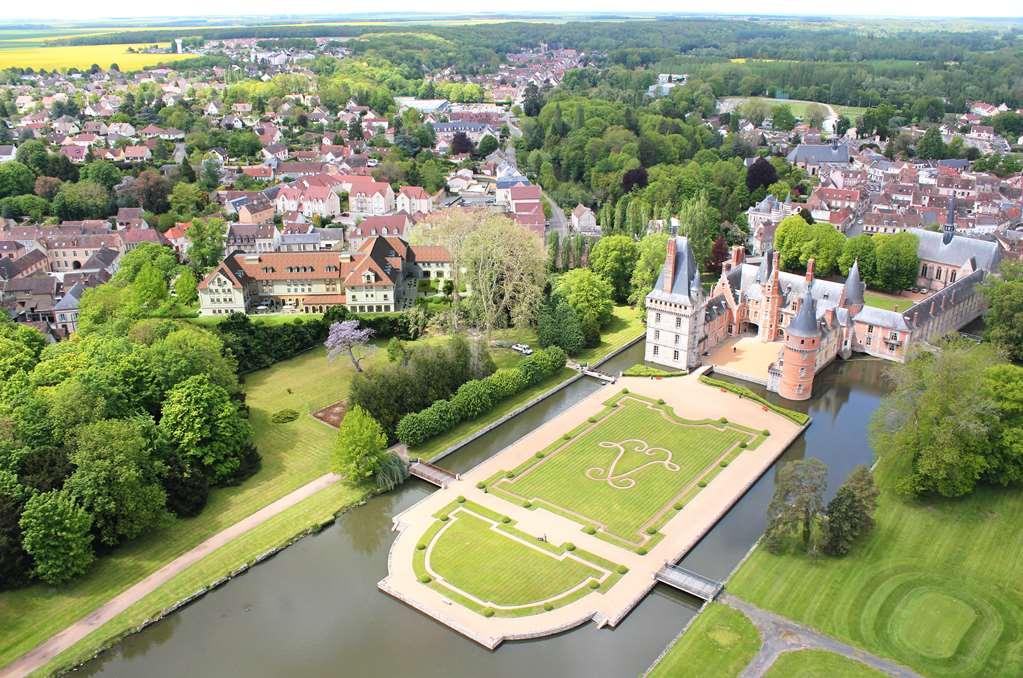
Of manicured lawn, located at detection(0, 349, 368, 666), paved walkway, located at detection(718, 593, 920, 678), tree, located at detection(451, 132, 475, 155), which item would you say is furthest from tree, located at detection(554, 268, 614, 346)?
tree, located at detection(451, 132, 475, 155)

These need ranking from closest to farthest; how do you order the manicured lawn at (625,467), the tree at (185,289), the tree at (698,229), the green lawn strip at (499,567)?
1. the green lawn strip at (499,567)
2. the manicured lawn at (625,467)
3. the tree at (185,289)
4. the tree at (698,229)

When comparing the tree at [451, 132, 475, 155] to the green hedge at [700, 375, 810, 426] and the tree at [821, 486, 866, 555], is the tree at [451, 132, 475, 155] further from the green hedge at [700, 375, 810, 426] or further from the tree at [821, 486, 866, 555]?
the tree at [821, 486, 866, 555]

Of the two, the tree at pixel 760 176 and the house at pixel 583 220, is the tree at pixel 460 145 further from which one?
the tree at pixel 760 176

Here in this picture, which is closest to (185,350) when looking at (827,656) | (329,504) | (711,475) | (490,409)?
(329,504)

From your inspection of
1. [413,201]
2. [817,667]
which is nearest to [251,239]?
[413,201]

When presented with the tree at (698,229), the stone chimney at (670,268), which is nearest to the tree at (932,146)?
the tree at (698,229)
